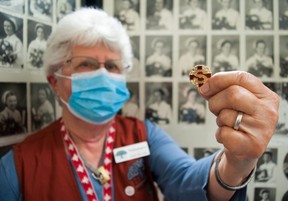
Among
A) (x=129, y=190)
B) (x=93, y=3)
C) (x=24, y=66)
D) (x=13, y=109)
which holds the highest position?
(x=93, y=3)

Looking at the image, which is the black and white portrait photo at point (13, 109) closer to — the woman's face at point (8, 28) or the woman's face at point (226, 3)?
the woman's face at point (8, 28)

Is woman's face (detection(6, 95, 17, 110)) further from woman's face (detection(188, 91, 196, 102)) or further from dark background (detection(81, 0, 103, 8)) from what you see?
woman's face (detection(188, 91, 196, 102))

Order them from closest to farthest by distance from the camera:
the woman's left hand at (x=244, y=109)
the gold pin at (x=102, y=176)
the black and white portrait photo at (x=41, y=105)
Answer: the woman's left hand at (x=244, y=109), the gold pin at (x=102, y=176), the black and white portrait photo at (x=41, y=105)

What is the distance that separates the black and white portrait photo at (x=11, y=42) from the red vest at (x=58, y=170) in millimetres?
204

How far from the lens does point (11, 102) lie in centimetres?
Result: 74

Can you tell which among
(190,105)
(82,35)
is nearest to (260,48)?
(190,105)

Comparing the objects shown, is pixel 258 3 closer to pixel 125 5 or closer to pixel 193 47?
pixel 193 47

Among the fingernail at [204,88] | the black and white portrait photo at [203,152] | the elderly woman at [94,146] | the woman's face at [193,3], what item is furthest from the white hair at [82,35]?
the fingernail at [204,88]

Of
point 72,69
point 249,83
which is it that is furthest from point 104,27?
point 249,83

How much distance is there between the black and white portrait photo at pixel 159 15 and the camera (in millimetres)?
841

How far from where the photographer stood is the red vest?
685mm

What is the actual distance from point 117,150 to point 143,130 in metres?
0.10

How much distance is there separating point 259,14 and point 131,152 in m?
0.49

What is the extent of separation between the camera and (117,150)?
0.78 m
